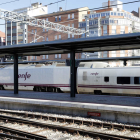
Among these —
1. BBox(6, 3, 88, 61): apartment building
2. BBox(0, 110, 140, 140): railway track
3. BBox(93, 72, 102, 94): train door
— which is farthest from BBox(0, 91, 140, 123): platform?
BBox(6, 3, 88, 61): apartment building

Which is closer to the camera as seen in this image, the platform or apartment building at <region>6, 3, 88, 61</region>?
the platform

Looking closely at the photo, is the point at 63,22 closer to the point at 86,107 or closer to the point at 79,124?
the point at 86,107

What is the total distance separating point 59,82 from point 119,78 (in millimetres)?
6012

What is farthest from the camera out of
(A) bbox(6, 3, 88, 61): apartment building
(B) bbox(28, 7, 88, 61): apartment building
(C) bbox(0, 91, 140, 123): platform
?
(A) bbox(6, 3, 88, 61): apartment building

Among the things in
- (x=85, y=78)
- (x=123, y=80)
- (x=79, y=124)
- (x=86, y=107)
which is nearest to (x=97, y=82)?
(x=85, y=78)

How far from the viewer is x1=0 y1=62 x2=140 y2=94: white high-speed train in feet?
→ 66.1

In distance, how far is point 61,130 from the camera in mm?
10469

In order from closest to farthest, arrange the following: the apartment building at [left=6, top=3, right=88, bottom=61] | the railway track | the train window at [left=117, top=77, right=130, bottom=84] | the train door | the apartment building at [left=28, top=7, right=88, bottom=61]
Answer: the railway track → the train window at [left=117, top=77, right=130, bottom=84] → the train door → the apartment building at [left=28, top=7, right=88, bottom=61] → the apartment building at [left=6, top=3, right=88, bottom=61]

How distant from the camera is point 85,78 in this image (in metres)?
22.0

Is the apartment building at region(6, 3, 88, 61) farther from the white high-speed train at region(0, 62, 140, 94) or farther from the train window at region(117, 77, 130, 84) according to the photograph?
the train window at region(117, 77, 130, 84)

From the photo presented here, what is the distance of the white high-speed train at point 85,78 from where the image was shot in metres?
20.1

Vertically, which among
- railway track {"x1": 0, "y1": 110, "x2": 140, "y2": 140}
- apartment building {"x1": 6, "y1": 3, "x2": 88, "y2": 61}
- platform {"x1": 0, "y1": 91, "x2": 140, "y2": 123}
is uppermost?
apartment building {"x1": 6, "y1": 3, "x2": 88, "y2": 61}

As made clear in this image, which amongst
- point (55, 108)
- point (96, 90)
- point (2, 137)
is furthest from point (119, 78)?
point (2, 137)

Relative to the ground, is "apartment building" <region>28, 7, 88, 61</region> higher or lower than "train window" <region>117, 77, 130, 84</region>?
higher
